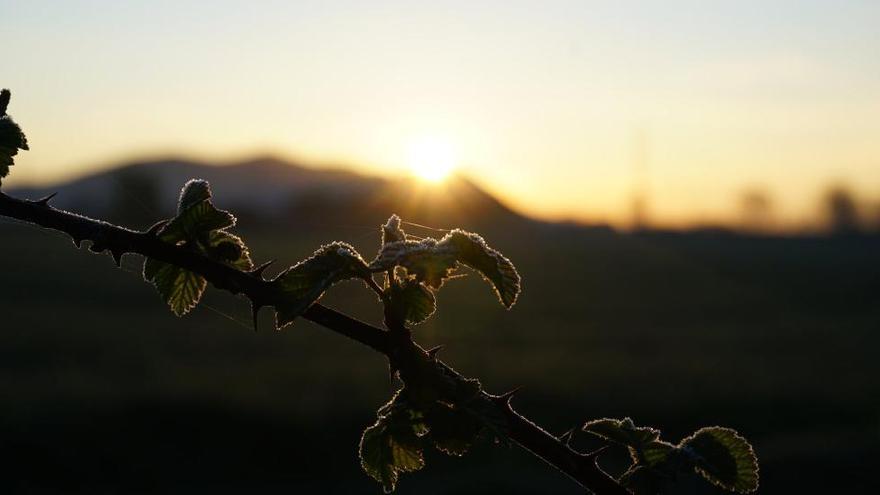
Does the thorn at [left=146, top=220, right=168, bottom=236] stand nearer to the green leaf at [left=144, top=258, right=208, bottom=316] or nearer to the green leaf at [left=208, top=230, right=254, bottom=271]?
the green leaf at [left=208, top=230, right=254, bottom=271]

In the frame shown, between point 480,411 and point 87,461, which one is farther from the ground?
point 480,411

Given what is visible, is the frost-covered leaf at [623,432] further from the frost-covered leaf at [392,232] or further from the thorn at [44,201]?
the thorn at [44,201]

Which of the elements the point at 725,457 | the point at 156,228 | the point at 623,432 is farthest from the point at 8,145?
the point at 725,457

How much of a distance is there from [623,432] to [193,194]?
0.66 meters

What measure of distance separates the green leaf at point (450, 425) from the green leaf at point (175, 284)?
0.43 meters

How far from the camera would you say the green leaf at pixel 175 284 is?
4.72 ft

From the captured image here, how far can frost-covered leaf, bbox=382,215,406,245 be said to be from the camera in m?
1.29

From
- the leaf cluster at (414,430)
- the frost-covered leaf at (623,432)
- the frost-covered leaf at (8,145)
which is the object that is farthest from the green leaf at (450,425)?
the frost-covered leaf at (8,145)

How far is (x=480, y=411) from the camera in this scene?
1.15 metres

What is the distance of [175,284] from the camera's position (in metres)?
1.46

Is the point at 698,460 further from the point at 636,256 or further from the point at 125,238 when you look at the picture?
the point at 636,256

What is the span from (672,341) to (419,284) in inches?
739

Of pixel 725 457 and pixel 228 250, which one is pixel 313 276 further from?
pixel 725 457

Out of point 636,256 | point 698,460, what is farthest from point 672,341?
point 636,256
